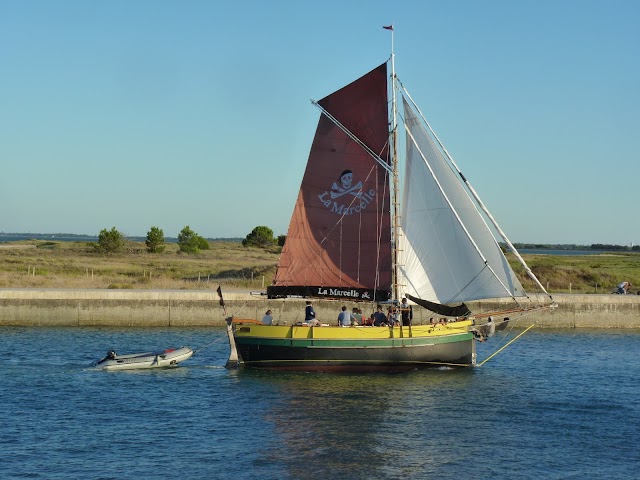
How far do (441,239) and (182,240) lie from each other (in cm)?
10835

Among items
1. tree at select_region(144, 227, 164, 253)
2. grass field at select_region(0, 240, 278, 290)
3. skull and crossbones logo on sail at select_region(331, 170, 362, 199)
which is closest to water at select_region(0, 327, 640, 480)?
skull and crossbones logo on sail at select_region(331, 170, 362, 199)

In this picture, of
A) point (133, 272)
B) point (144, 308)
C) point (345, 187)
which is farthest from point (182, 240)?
point (345, 187)

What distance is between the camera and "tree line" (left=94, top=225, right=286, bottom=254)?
13075 cm

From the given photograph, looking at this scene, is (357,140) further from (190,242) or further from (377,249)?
(190,242)

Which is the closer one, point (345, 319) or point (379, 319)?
point (345, 319)

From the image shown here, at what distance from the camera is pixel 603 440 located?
105 feet

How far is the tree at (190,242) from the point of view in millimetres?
144000

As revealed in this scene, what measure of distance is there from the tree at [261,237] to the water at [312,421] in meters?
109

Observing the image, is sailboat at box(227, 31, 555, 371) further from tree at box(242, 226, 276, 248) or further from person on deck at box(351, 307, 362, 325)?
tree at box(242, 226, 276, 248)

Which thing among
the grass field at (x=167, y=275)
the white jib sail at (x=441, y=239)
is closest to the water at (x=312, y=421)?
the white jib sail at (x=441, y=239)

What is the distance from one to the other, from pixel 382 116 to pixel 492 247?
28.0 feet

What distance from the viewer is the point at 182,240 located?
490ft

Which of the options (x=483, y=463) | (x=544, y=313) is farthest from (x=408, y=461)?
(x=544, y=313)

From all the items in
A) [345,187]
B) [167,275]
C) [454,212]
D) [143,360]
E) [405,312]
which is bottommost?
[143,360]
